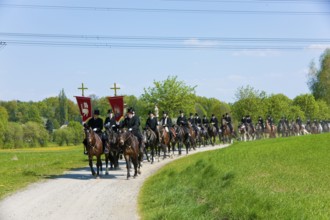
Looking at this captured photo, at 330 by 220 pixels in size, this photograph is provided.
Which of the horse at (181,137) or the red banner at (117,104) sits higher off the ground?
the red banner at (117,104)

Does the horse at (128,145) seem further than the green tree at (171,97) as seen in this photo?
No

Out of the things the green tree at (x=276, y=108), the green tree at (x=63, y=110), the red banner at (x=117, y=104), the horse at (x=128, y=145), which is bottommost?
the horse at (x=128, y=145)

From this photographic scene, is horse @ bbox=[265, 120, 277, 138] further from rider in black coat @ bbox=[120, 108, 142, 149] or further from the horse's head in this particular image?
the horse's head

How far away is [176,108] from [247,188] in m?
45.7

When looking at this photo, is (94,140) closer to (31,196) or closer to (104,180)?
(104,180)

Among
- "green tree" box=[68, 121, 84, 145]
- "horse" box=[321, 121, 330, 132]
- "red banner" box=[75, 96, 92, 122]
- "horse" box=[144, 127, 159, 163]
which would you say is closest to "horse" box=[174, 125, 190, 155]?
"horse" box=[144, 127, 159, 163]

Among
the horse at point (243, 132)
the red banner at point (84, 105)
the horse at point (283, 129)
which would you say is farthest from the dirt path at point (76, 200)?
the horse at point (283, 129)

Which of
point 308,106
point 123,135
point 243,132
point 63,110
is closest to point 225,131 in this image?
point 243,132

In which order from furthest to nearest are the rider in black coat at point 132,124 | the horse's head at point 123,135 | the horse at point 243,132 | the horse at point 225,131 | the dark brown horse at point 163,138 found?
the horse at point 243,132 < the horse at point 225,131 < the dark brown horse at point 163,138 < the rider in black coat at point 132,124 < the horse's head at point 123,135

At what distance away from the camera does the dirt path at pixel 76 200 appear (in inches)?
465

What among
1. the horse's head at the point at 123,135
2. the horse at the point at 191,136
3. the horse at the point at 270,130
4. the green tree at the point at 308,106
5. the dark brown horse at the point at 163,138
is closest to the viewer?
the horse's head at the point at 123,135

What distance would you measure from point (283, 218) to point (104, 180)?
1062 centimetres

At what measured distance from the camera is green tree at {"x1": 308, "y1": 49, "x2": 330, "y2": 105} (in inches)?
3376

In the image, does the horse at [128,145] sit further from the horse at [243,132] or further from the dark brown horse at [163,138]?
the horse at [243,132]
